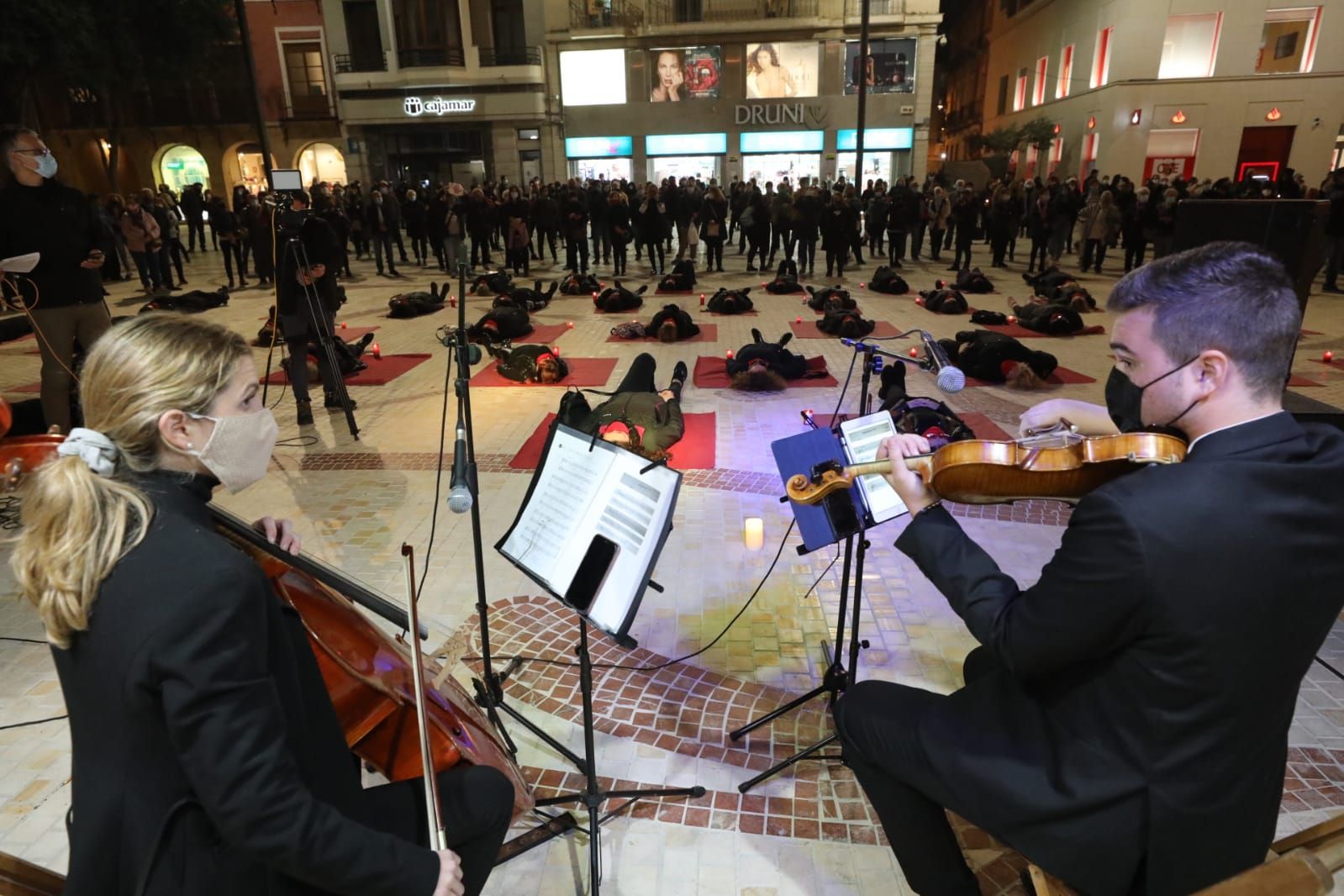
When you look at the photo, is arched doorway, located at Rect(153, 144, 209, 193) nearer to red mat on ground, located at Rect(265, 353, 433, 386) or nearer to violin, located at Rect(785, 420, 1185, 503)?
red mat on ground, located at Rect(265, 353, 433, 386)

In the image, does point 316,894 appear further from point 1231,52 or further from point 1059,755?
point 1231,52

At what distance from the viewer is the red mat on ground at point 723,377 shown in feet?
27.2

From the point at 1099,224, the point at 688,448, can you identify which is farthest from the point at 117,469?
the point at 1099,224

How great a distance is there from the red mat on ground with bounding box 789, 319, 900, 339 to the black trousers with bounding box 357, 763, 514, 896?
9093mm

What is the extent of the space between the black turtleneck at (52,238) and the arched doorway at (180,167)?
102 feet

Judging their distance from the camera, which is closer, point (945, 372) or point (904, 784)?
point (904, 784)

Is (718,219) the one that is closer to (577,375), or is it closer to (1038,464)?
(577,375)

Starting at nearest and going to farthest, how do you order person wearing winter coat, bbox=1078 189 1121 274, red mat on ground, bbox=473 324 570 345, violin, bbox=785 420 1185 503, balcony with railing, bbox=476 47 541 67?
violin, bbox=785 420 1185 503 → red mat on ground, bbox=473 324 570 345 → person wearing winter coat, bbox=1078 189 1121 274 → balcony with railing, bbox=476 47 541 67

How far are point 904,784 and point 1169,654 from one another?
→ 862mm

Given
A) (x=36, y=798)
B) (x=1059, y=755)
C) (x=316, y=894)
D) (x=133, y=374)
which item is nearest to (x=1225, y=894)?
(x=1059, y=755)

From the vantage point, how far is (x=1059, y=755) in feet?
5.63

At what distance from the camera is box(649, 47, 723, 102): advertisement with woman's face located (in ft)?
87.2

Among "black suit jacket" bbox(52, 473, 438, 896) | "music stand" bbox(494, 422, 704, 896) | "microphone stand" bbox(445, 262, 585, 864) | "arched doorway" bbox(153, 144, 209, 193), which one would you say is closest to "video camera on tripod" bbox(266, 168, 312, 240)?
"microphone stand" bbox(445, 262, 585, 864)

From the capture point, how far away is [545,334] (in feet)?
36.5
